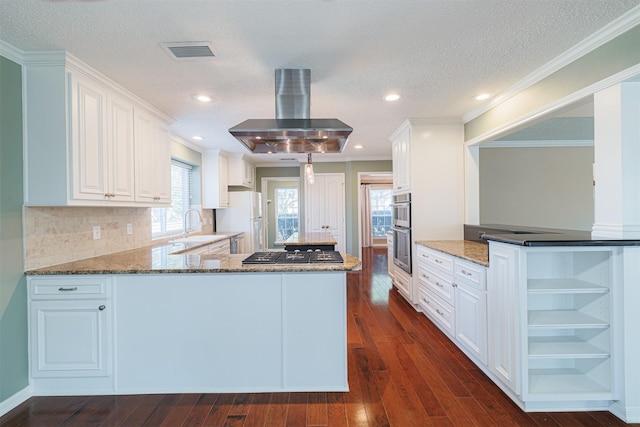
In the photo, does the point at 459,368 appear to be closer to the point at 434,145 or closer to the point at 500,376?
the point at 500,376

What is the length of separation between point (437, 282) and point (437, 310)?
0.30 metres

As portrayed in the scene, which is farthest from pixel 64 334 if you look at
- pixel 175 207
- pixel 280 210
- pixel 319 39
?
pixel 280 210

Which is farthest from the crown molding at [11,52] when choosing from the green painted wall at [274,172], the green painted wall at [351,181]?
the green painted wall at [274,172]

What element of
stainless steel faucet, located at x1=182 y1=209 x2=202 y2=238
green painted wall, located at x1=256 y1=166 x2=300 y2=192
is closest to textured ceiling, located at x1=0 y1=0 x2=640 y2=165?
stainless steel faucet, located at x1=182 y1=209 x2=202 y2=238

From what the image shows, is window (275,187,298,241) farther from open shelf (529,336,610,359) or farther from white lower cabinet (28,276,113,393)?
open shelf (529,336,610,359)

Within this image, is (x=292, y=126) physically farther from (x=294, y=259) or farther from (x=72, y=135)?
(x=72, y=135)

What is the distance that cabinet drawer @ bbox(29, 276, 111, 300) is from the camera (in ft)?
7.06

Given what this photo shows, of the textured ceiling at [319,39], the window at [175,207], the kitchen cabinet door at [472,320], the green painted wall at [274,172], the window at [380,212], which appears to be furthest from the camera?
the window at [380,212]

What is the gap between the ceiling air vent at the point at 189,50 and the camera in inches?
80.0

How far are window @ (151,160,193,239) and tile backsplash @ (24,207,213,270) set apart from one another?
0.53 metres

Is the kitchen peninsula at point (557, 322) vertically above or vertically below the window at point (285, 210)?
below

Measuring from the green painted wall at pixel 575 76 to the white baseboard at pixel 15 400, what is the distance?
439cm

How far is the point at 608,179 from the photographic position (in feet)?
6.50

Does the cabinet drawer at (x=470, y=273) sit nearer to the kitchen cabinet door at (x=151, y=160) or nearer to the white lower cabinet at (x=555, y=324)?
the white lower cabinet at (x=555, y=324)
